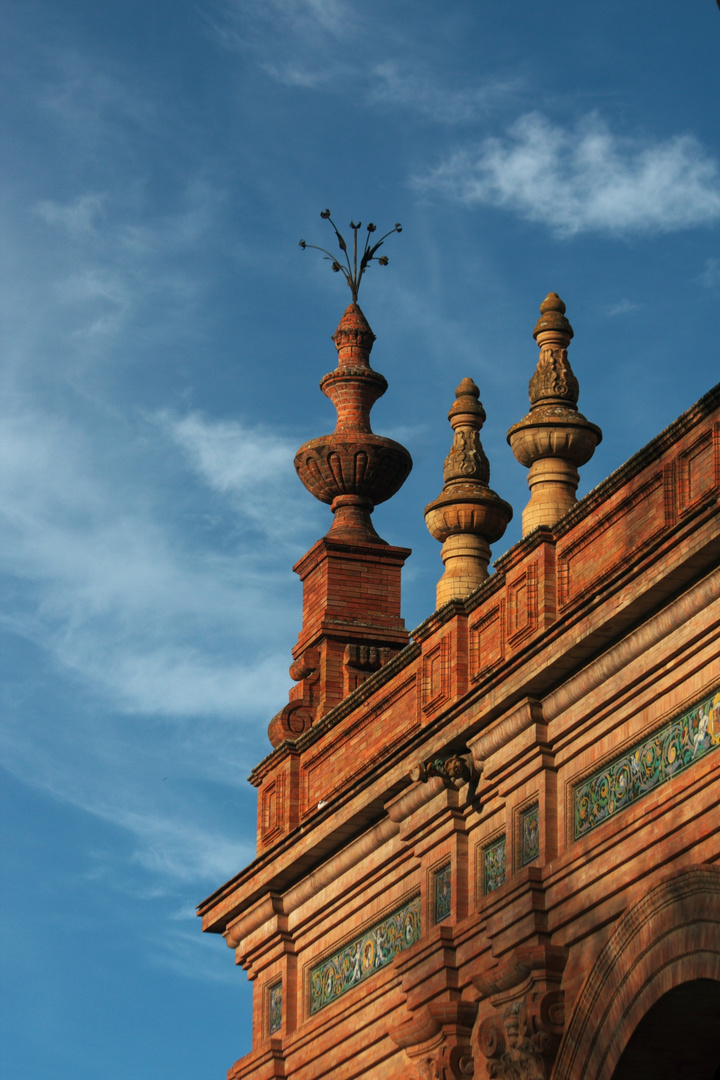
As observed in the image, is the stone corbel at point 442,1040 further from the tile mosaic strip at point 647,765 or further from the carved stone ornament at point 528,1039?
the tile mosaic strip at point 647,765

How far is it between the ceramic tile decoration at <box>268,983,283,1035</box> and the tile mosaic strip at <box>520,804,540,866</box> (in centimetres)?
471

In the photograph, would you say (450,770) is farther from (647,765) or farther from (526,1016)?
(647,765)

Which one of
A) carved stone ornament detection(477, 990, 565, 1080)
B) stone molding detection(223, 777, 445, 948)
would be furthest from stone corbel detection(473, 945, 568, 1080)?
stone molding detection(223, 777, 445, 948)

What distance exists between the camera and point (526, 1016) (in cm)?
1544

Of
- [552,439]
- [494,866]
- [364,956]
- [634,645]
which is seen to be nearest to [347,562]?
[552,439]

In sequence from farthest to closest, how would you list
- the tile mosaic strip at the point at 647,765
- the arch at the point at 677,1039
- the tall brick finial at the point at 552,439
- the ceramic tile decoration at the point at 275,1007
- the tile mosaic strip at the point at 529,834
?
the ceramic tile decoration at the point at 275,1007 < the tall brick finial at the point at 552,439 < the tile mosaic strip at the point at 529,834 < the arch at the point at 677,1039 < the tile mosaic strip at the point at 647,765

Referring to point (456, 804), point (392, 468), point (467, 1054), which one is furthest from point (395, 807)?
point (392, 468)

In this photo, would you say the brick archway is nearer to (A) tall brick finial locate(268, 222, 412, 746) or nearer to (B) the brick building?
(B) the brick building

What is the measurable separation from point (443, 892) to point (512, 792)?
1.37 meters

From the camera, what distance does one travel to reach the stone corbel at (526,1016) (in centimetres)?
1527

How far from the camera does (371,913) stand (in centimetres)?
1872

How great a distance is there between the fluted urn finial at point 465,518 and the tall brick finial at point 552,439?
161 centimetres

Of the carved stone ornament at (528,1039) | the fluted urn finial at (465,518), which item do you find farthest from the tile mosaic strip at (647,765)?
the fluted urn finial at (465,518)

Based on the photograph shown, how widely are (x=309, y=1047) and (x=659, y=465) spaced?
274 inches
